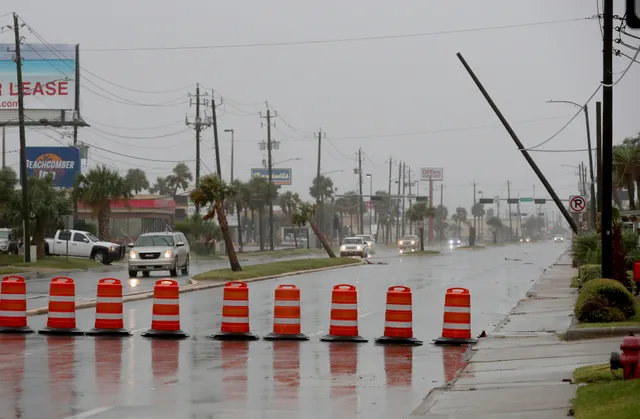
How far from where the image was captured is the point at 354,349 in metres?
17.6

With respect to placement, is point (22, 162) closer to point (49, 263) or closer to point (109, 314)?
point (49, 263)

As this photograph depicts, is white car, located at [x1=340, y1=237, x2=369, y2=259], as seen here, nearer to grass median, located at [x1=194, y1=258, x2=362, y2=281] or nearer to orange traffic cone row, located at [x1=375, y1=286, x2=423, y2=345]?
grass median, located at [x1=194, y1=258, x2=362, y2=281]

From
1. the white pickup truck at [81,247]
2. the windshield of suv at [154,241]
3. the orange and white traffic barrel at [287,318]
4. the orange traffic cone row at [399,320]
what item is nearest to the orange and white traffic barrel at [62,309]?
the orange and white traffic barrel at [287,318]

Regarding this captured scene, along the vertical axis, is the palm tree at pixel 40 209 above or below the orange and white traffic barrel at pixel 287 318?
above

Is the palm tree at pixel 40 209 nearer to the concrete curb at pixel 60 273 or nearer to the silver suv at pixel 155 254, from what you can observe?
the concrete curb at pixel 60 273

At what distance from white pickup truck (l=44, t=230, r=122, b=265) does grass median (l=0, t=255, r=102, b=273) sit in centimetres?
155

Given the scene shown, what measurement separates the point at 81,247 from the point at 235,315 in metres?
41.4

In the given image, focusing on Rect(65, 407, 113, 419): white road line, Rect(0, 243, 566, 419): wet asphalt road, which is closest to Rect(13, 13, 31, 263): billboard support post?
Rect(0, 243, 566, 419): wet asphalt road

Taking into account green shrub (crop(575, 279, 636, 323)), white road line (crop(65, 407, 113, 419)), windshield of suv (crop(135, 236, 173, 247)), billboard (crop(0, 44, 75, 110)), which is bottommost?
white road line (crop(65, 407, 113, 419))

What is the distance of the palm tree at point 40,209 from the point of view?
175ft

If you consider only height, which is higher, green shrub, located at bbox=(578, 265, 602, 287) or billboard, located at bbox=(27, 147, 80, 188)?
billboard, located at bbox=(27, 147, 80, 188)

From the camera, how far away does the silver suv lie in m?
42.9

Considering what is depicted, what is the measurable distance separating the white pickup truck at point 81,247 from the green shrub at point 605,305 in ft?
137

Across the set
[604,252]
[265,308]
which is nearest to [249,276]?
[265,308]
